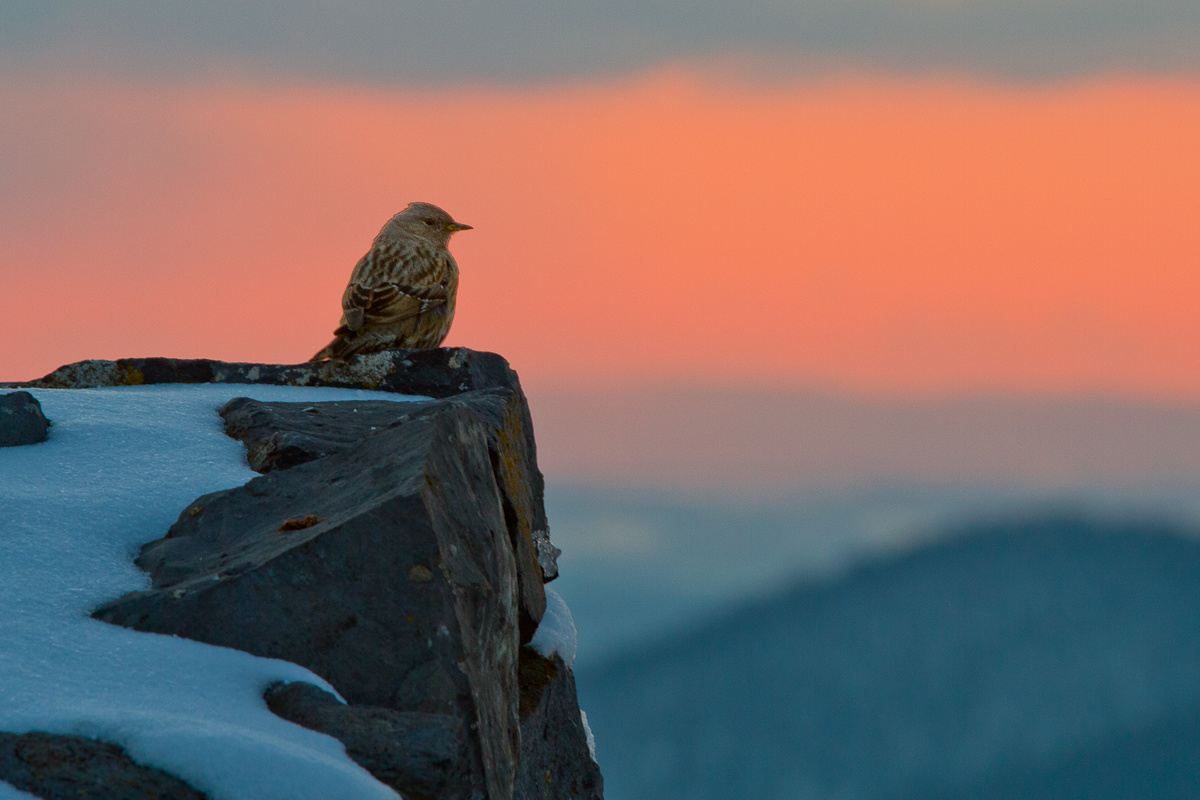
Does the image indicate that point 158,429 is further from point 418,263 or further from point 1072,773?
point 1072,773

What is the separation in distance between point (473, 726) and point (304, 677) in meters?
0.68

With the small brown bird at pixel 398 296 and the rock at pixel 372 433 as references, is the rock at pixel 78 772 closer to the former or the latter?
the rock at pixel 372 433

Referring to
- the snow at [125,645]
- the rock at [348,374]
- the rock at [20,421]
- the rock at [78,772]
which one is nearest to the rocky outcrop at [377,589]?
the snow at [125,645]

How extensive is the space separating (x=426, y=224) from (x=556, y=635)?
6.04 m

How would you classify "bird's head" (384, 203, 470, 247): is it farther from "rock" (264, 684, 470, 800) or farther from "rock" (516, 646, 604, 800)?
"rock" (264, 684, 470, 800)

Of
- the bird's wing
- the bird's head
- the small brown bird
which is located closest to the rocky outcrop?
the small brown bird

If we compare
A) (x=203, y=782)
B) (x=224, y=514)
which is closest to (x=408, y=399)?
(x=224, y=514)

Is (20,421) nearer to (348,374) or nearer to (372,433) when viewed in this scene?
(372,433)

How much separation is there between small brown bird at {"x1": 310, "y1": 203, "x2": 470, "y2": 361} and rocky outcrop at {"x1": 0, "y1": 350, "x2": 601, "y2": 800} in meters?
3.49

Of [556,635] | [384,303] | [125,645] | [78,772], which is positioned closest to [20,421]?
[125,645]

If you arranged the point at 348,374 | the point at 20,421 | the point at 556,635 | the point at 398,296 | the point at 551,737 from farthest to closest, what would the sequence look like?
the point at 398,296
the point at 348,374
the point at 556,635
the point at 551,737
the point at 20,421

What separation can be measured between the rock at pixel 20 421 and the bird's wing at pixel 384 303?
3816 mm

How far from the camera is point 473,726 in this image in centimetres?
469

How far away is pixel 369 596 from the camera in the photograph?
4.79 m
